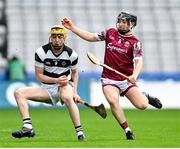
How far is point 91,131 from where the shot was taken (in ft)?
57.2

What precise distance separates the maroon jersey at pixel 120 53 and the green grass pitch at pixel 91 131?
43.5 inches

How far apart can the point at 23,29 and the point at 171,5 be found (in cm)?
620

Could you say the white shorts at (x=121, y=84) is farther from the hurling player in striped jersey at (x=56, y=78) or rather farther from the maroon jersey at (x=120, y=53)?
the hurling player in striped jersey at (x=56, y=78)

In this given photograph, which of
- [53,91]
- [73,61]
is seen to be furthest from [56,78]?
[73,61]

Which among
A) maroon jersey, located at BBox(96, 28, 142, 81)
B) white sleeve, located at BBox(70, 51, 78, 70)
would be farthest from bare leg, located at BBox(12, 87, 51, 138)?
maroon jersey, located at BBox(96, 28, 142, 81)

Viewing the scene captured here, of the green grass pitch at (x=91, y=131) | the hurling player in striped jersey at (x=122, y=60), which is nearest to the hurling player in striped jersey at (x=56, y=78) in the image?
the green grass pitch at (x=91, y=131)

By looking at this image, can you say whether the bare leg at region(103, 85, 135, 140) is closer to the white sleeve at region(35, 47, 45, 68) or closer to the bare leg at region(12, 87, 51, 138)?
the bare leg at region(12, 87, 51, 138)

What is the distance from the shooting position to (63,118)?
22.9 m

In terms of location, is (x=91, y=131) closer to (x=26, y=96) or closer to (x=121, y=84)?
(x=121, y=84)

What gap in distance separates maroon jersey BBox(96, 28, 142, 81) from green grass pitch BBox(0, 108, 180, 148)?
1105 mm

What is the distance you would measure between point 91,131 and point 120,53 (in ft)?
9.43

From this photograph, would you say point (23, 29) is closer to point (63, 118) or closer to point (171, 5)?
point (171, 5)

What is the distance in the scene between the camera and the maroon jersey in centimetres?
1495

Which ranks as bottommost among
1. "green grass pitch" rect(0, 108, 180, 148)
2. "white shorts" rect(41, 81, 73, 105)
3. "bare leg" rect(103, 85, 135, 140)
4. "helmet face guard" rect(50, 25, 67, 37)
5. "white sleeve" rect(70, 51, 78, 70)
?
"green grass pitch" rect(0, 108, 180, 148)
